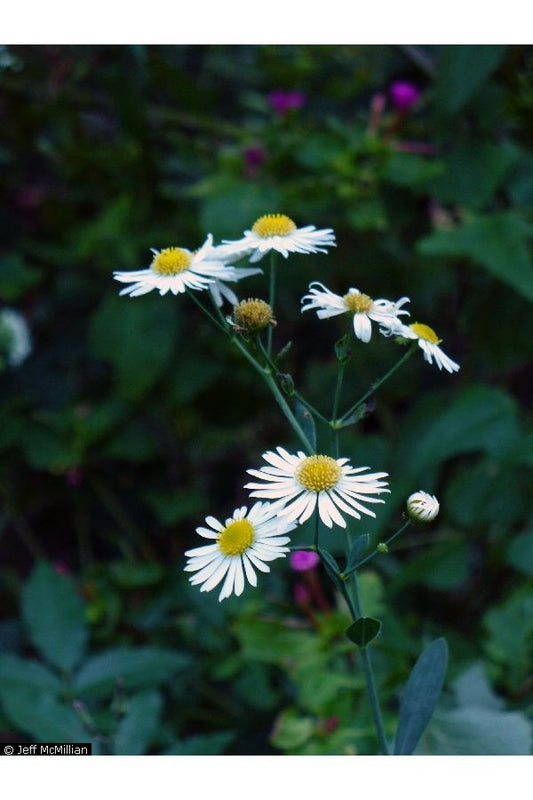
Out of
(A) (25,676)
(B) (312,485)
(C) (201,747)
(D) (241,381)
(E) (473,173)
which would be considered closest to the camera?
(B) (312,485)

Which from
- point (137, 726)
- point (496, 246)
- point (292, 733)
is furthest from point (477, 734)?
point (496, 246)

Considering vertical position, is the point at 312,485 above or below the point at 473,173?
below

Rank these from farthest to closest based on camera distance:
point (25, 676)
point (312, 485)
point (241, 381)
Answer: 1. point (241, 381)
2. point (25, 676)
3. point (312, 485)

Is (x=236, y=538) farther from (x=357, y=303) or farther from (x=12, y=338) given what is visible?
(x=12, y=338)

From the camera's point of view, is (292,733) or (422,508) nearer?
(422,508)

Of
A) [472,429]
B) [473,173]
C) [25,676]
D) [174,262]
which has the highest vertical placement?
[473,173]

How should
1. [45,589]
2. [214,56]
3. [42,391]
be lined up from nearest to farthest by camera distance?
1. [45,589]
2. [42,391]
3. [214,56]

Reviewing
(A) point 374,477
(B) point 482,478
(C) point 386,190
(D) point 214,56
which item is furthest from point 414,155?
(A) point 374,477
